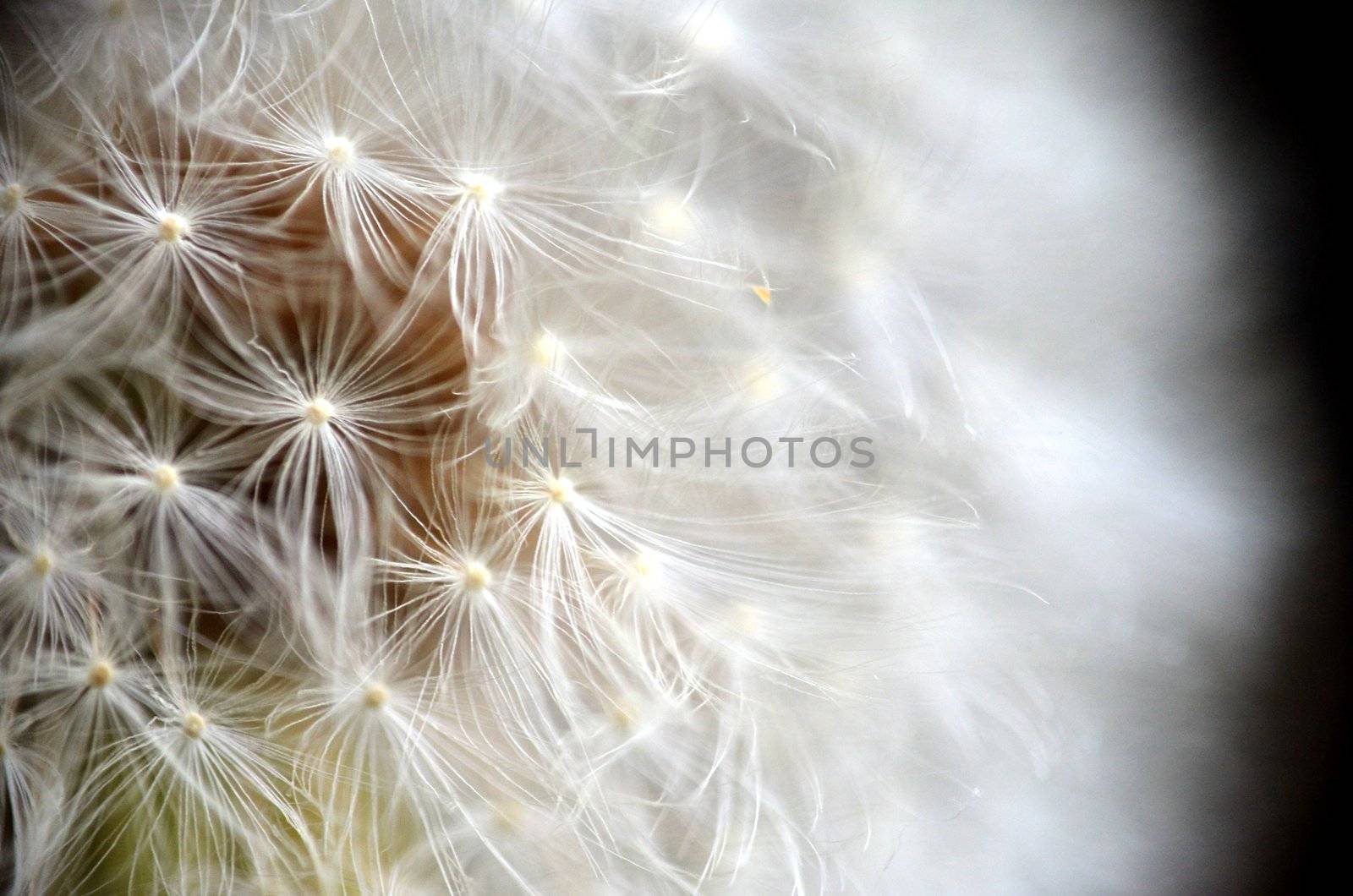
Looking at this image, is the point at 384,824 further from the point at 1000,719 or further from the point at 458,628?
the point at 1000,719

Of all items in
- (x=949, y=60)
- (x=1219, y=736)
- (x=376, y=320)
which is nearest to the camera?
(x=376, y=320)

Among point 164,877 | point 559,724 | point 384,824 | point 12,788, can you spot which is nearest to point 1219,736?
point 559,724

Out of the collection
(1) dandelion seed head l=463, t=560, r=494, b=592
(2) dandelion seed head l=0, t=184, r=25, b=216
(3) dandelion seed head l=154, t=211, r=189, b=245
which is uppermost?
(2) dandelion seed head l=0, t=184, r=25, b=216

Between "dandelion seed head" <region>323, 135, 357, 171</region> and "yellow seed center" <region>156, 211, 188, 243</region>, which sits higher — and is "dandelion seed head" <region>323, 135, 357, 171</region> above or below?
above

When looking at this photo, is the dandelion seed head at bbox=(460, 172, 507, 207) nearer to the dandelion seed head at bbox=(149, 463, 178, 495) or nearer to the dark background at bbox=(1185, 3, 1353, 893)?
the dandelion seed head at bbox=(149, 463, 178, 495)

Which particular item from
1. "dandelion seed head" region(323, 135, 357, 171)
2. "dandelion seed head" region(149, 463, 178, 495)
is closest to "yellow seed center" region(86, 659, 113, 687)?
"dandelion seed head" region(149, 463, 178, 495)

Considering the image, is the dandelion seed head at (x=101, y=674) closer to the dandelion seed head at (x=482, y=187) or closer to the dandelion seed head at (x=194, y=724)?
the dandelion seed head at (x=194, y=724)

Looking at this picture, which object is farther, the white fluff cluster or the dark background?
the dark background
